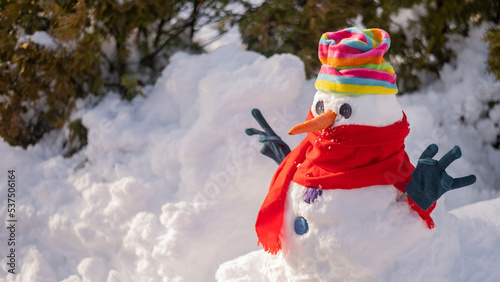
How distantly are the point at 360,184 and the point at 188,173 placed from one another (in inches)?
43.5

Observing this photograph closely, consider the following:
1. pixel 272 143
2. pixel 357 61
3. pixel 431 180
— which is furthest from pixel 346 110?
A: pixel 272 143

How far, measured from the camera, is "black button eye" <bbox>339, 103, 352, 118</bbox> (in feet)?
4.85

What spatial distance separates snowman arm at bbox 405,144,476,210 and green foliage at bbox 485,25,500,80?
4.22 feet

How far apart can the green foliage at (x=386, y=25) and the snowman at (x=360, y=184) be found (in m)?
1.27

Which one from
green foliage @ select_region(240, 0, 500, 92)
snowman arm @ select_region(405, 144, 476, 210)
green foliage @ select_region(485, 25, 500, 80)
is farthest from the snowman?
green foliage @ select_region(240, 0, 500, 92)

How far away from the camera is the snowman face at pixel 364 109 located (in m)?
1.47

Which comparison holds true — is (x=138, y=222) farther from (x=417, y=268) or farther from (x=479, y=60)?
(x=479, y=60)

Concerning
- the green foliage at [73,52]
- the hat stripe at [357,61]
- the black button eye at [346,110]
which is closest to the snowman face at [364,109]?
the black button eye at [346,110]

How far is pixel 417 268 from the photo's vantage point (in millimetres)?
1525

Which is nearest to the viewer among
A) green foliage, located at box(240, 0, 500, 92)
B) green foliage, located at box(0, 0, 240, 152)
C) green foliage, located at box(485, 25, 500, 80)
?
green foliage, located at box(485, 25, 500, 80)

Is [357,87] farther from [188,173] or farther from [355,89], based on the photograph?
[188,173]

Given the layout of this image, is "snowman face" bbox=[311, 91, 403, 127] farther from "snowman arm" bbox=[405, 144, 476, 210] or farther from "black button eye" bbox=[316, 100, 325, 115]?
"snowman arm" bbox=[405, 144, 476, 210]

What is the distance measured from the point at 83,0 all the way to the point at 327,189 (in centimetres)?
179

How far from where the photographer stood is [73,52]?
264 centimetres
